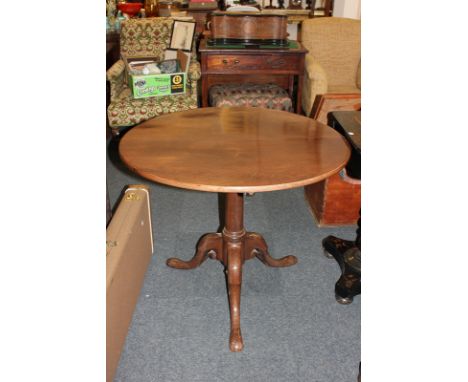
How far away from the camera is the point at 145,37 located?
3.51 m

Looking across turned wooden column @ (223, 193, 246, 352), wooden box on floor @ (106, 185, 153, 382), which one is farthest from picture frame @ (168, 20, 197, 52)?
turned wooden column @ (223, 193, 246, 352)

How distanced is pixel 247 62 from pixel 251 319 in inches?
86.9

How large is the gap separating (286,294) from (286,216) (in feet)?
2.43

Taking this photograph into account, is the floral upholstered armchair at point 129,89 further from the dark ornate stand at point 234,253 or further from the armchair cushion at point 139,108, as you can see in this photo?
the dark ornate stand at point 234,253

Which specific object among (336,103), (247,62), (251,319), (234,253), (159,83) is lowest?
(251,319)

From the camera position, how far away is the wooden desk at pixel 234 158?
1269 mm

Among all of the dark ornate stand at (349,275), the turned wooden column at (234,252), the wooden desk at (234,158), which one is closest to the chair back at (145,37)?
the wooden desk at (234,158)

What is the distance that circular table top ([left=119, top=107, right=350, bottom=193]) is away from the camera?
126 cm

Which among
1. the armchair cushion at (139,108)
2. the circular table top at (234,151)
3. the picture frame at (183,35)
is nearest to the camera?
the circular table top at (234,151)

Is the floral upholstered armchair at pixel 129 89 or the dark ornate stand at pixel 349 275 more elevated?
the floral upholstered armchair at pixel 129 89

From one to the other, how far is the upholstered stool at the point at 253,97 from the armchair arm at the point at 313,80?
0.18 m

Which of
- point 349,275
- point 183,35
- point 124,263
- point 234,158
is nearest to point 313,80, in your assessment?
point 183,35

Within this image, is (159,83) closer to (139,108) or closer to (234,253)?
(139,108)

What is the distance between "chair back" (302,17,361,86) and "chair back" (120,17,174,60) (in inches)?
47.0
